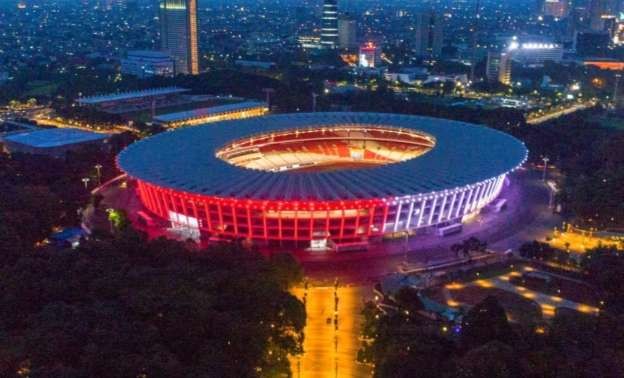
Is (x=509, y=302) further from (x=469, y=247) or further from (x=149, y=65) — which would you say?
(x=149, y=65)

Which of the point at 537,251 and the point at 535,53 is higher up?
the point at 535,53

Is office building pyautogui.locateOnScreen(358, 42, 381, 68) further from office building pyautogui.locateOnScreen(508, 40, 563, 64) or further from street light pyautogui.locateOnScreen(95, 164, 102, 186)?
street light pyautogui.locateOnScreen(95, 164, 102, 186)

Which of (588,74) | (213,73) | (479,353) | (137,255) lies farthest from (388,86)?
(479,353)

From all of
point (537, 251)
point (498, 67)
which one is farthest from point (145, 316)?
point (498, 67)

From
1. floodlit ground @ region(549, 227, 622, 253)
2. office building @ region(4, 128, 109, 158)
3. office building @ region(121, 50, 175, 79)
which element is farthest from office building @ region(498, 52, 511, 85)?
floodlit ground @ region(549, 227, 622, 253)

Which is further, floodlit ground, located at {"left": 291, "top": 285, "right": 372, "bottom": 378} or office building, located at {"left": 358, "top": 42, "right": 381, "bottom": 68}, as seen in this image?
office building, located at {"left": 358, "top": 42, "right": 381, "bottom": 68}

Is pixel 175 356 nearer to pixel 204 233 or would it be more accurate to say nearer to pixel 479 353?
pixel 479 353
